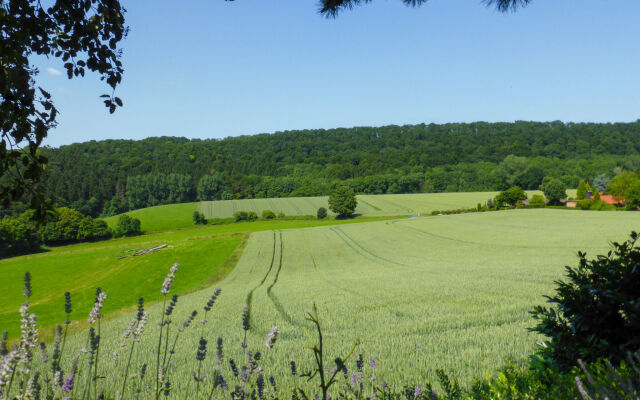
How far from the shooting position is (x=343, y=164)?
446 ft

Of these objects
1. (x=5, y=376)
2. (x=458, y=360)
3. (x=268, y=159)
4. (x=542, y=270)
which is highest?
(x=268, y=159)

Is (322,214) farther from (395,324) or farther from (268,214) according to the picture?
(395,324)

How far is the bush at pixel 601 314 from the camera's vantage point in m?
3.02

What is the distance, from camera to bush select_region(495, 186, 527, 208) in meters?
67.4

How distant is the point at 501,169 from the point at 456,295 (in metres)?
102

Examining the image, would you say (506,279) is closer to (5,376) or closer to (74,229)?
(5,376)

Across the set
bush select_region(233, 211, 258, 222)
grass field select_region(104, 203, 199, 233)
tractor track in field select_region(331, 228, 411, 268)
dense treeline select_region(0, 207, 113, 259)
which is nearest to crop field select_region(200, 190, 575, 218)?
bush select_region(233, 211, 258, 222)

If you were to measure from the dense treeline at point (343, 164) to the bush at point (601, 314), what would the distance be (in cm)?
10071

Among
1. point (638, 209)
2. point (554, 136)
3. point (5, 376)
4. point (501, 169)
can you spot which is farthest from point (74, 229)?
point (554, 136)

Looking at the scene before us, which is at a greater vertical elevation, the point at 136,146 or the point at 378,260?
the point at 136,146

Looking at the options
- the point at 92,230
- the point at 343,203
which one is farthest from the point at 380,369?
the point at 92,230

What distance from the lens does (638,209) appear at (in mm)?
51625

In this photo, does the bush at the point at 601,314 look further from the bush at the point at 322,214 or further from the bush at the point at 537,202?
the bush at the point at 322,214

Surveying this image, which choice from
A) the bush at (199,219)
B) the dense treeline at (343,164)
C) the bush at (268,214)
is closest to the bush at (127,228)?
the bush at (199,219)
